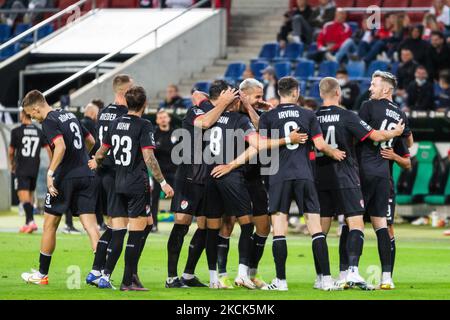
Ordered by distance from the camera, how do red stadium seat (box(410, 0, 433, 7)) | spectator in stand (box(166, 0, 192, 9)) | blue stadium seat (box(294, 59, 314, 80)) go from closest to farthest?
blue stadium seat (box(294, 59, 314, 80))
red stadium seat (box(410, 0, 433, 7))
spectator in stand (box(166, 0, 192, 9))

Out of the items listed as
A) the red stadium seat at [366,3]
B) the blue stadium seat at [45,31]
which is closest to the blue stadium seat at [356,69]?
the red stadium seat at [366,3]

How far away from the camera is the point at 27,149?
21.8m

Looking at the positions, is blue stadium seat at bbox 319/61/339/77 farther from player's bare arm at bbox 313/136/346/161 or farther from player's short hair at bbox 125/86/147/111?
player's short hair at bbox 125/86/147/111

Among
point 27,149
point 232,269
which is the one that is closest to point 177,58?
point 27,149

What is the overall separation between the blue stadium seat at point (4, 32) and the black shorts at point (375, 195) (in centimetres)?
2134

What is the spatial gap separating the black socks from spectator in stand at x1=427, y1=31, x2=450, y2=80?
12.8 meters

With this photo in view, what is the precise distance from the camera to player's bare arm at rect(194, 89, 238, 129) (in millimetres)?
13289

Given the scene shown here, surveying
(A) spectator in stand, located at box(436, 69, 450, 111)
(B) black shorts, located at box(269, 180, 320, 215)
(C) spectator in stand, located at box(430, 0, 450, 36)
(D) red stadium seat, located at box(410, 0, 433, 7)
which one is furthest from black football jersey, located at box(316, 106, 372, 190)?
(D) red stadium seat, located at box(410, 0, 433, 7)

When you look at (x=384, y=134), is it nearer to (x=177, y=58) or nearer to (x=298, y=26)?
(x=298, y=26)

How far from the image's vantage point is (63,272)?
49.9ft

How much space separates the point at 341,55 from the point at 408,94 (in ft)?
10.7

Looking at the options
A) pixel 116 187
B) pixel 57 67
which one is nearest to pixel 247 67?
pixel 57 67

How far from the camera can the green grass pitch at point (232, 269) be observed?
12695 mm
